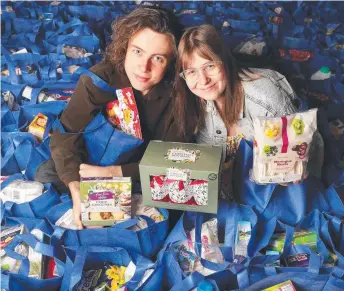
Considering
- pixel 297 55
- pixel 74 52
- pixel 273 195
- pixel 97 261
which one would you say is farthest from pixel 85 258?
pixel 297 55

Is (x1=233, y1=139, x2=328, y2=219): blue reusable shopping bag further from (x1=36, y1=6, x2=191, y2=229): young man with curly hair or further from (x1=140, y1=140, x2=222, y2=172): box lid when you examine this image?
(x1=36, y1=6, x2=191, y2=229): young man with curly hair

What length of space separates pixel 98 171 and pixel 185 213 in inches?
14.6

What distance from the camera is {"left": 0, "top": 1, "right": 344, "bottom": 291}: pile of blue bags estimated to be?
1.41 meters

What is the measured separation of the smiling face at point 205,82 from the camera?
4.97ft

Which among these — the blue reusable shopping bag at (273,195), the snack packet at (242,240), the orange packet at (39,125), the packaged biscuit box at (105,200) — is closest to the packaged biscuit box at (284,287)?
the snack packet at (242,240)

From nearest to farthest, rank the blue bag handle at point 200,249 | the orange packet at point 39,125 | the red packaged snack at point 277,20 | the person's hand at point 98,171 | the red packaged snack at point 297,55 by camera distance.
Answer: the blue bag handle at point 200,249
the person's hand at point 98,171
the orange packet at point 39,125
the red packaged snack at point 297,55
the red packaged snack at point 277,20

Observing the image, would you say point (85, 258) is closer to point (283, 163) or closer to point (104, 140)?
point (104, 140)

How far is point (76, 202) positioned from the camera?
1.59 meters

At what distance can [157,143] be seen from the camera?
1.43 meters

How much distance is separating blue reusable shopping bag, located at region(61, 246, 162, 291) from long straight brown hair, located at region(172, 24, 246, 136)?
1.73ft

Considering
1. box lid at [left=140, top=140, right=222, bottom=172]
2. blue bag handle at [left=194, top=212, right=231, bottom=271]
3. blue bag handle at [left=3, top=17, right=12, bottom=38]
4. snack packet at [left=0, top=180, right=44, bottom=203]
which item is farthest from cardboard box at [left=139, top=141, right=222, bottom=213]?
blue bag handle at [left=3, top=17, right=12, bottom=38]

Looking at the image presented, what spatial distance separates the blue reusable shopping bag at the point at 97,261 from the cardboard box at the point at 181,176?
0.21 metres

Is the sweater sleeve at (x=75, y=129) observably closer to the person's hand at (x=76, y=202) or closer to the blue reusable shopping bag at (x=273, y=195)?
the person's hand at (x=76, y=202)

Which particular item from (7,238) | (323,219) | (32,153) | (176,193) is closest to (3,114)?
(32,153)
